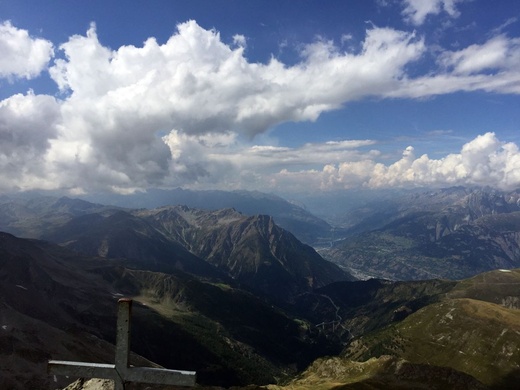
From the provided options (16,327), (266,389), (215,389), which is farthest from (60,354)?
(266,389)

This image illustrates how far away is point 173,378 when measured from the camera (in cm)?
1399

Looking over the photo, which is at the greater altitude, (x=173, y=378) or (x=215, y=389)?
(x=173, y=378)

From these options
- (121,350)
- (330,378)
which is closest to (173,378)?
(121,350)

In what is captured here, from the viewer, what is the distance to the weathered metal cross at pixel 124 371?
13.7m

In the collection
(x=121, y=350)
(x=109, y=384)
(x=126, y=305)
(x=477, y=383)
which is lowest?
(x=477, y=383)

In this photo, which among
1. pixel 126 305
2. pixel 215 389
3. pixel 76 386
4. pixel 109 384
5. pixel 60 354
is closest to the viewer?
pixel 126 305

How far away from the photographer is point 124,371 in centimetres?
1412

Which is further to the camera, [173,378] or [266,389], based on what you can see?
[266,389]

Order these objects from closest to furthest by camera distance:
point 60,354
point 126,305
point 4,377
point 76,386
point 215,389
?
point 126,305 < point 76,386 < point 215,389 < point 4,377 < point 60,354

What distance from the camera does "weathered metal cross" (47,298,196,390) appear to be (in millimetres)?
13656

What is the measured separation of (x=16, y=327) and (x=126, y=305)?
227 meters

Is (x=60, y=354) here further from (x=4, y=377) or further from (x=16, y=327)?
(x=4, y=377)

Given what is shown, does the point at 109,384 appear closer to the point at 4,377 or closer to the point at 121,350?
the point at 121,350

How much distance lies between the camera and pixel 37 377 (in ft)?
501
